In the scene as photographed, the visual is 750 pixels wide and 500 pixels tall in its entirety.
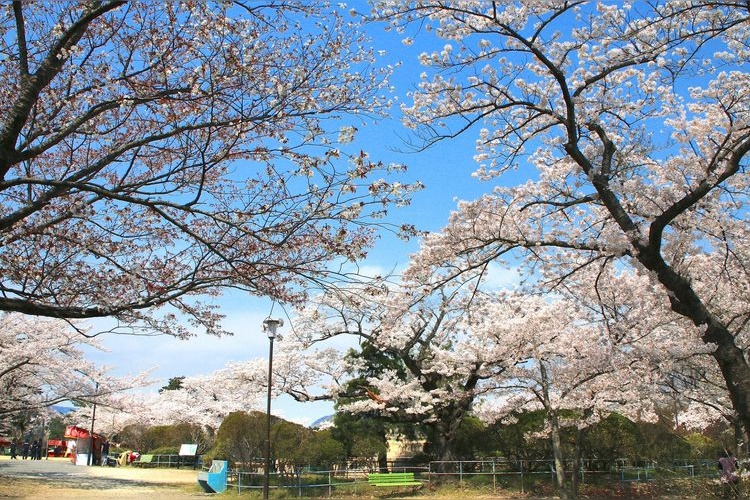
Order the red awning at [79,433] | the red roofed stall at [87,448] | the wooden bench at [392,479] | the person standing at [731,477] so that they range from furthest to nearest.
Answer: the red awning at [79,433], the red roofed stall at [87,448], the wooden bench at [392,479], the person standing at [731,477]

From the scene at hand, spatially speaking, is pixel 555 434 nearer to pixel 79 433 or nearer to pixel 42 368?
pixel 42 368

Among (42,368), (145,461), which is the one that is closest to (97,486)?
(42,368)

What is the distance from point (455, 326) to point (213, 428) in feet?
69.8

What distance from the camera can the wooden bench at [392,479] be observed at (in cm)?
1752

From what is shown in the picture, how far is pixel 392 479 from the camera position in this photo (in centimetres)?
1766

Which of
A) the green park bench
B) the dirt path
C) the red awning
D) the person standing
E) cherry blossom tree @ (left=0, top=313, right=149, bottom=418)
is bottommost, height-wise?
the green park bench

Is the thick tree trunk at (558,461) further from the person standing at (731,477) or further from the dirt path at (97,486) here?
the dirt path at (97,486)

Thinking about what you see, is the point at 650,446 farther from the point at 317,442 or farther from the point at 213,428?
the point at 213,428

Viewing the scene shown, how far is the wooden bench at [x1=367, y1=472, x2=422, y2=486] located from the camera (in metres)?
17.5

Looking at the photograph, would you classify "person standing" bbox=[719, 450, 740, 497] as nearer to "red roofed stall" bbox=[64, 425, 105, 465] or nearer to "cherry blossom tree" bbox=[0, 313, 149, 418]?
"cherry blossom tree" bbox=[0, 313, 149, 418]

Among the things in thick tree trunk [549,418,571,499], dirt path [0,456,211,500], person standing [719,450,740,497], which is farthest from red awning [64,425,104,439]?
person standing [719,450,740,497]

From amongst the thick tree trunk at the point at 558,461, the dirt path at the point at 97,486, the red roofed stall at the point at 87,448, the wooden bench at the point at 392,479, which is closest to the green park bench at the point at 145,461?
the red roofed stall at the point at 87,448

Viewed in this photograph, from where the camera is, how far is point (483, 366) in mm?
18078

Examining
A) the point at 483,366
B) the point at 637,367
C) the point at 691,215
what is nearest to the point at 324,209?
the point at 691,215
